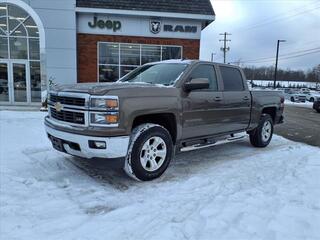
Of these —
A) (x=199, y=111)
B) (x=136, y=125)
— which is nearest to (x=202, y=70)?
(x=199, y=111)

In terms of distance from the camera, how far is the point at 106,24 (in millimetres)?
18141

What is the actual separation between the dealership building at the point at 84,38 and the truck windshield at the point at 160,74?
39.5ft

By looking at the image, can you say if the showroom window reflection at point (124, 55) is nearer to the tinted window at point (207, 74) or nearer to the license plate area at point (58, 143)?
the tinted window at point (207, 74)

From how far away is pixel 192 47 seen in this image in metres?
19.2

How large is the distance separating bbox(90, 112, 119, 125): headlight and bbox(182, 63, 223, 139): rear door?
143 centimetres

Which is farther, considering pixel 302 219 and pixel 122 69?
pixel 122 69

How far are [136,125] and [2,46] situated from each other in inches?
605

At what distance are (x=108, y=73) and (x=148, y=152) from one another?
14478 mm

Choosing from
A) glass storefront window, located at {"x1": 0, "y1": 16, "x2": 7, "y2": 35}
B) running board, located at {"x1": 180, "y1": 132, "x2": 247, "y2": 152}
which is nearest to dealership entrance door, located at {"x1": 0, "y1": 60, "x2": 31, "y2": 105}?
glass storefront window, located at {"x1": 0, "y1": 16, "x2": 7, "y2": 35}

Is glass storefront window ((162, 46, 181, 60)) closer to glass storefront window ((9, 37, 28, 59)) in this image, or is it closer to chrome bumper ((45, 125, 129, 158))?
glass storefront window ((9, 37, 28, 59))

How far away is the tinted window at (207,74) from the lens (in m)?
6.04

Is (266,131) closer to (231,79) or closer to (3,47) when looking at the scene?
(231,79)

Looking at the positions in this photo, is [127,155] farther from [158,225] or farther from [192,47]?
[192,47]

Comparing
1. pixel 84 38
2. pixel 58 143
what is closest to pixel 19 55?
pixel 84 38
